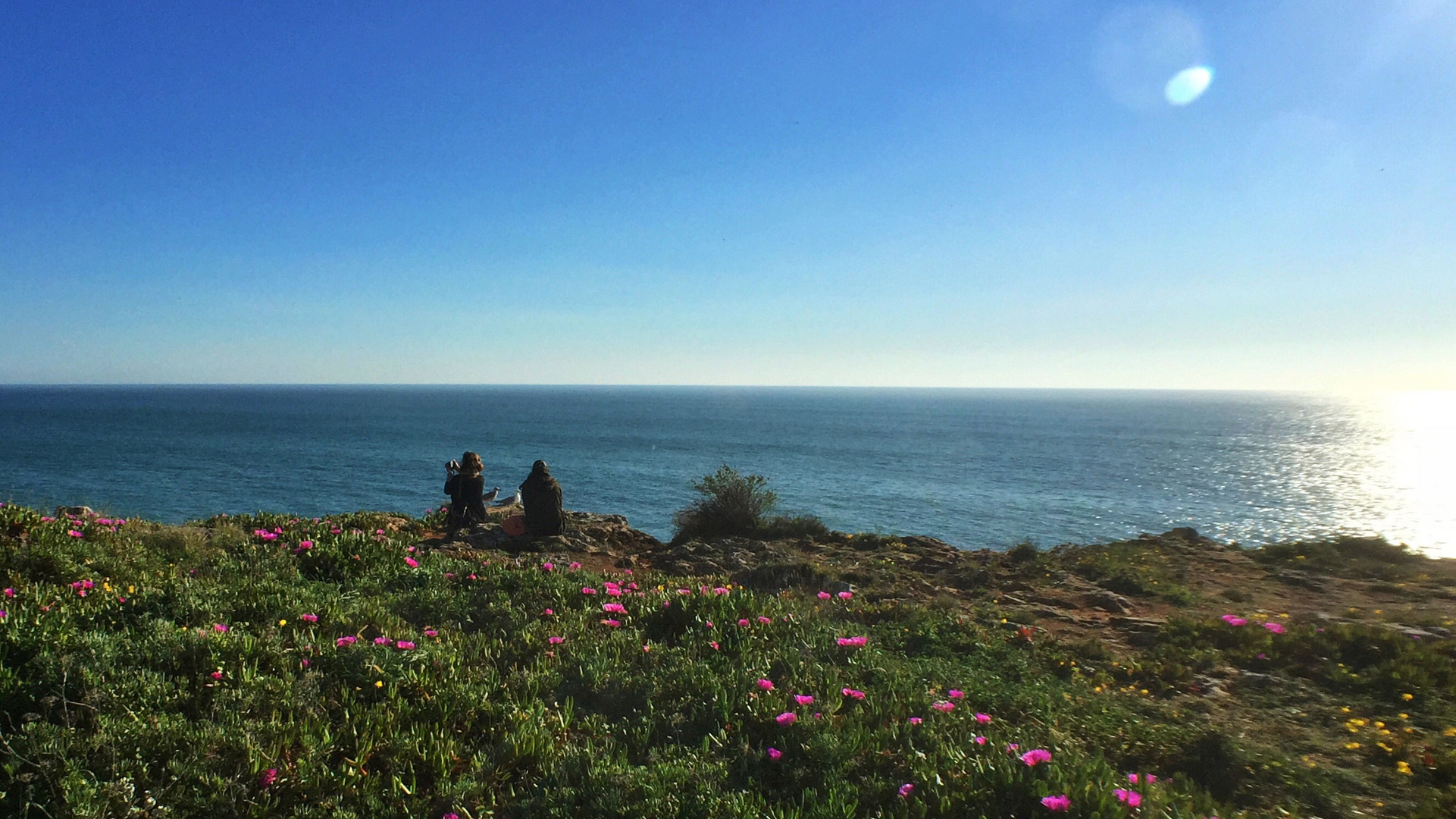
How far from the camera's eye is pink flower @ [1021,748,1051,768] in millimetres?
4262

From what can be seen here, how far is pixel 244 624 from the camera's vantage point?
19.5 feet

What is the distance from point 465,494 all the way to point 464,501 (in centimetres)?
14

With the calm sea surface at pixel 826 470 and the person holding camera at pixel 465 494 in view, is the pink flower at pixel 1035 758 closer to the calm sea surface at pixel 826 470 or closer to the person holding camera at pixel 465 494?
the person holding camera at pixel 465 494

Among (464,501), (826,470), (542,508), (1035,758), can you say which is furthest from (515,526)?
(826,470)

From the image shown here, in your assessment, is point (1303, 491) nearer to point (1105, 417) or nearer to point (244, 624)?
point (244, 624)

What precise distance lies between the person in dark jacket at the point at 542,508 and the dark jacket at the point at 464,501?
106 centimetres

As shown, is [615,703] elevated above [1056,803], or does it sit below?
below

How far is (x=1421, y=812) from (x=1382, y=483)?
3360 inches

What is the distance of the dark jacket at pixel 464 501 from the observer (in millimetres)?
13141

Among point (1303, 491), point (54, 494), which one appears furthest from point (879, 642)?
point (1303, 491)

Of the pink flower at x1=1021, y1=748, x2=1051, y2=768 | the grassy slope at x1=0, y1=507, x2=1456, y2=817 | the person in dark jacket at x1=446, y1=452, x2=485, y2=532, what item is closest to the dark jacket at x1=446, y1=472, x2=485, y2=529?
the person in dark jacket at x1=446, y1=452, x2=485, y2=532

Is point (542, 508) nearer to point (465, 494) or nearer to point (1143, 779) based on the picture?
point (465, 494)

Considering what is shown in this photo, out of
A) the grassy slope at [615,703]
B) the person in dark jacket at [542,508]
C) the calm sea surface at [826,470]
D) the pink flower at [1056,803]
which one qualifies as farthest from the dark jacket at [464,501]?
the pink flower at [1056,803]

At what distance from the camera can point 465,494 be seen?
13328 millimetres
